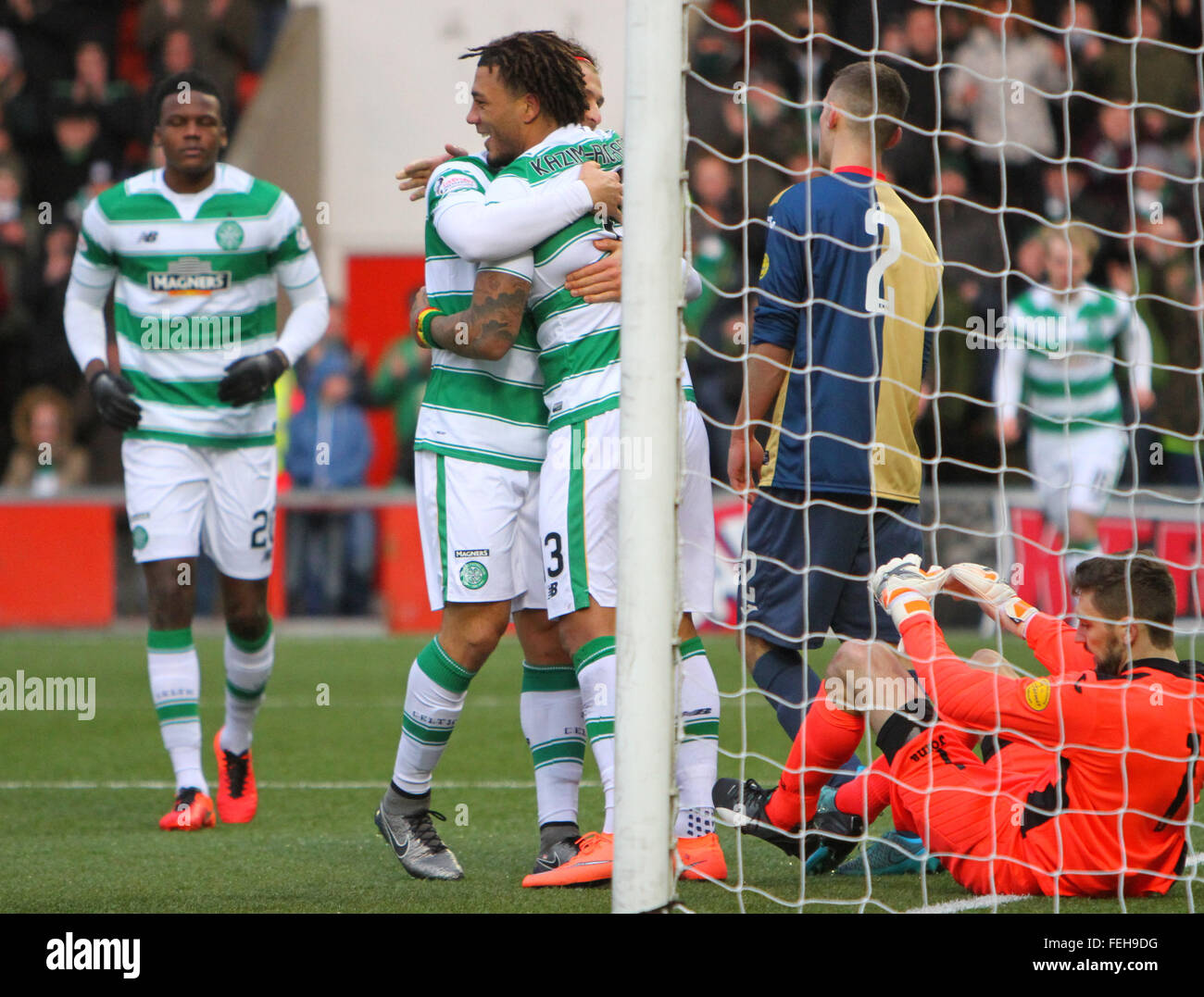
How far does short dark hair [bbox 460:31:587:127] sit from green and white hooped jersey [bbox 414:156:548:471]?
0.76 feet

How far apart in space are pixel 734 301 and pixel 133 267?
6.24 m

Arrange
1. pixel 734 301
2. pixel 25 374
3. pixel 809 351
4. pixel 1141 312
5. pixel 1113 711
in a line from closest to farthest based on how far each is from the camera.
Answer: pixel 1113 711 < pixel 809 351 < pixel 1141 312 < pixel 734 301 < pixel 25 374

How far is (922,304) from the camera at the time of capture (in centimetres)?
433

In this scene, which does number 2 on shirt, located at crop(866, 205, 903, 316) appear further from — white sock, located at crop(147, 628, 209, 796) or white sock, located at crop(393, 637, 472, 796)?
white sock, located at crop(147, 628, 209, 796)

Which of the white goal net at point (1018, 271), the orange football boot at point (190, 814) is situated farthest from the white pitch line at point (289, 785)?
the white goal net at point (1018, 271)

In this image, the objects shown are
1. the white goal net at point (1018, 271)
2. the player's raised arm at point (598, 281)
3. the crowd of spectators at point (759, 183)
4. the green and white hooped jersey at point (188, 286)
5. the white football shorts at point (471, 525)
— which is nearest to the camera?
the player's raised arm at point (598, 281)

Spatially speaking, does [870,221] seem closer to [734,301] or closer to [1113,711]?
[1113,711]

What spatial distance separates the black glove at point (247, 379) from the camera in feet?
17.3

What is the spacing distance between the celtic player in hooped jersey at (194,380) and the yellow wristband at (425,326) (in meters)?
1.39

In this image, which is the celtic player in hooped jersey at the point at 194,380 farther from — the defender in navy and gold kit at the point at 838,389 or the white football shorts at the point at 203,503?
the defender in navy and gold kit at the point at 838,389

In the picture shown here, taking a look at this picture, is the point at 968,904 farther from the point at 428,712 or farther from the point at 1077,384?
the point at 1077,384

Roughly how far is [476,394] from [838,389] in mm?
952

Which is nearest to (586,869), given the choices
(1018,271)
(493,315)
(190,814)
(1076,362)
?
(493,315)

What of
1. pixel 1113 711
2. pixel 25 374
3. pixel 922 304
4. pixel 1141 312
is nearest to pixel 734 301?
pixel 1141 312
